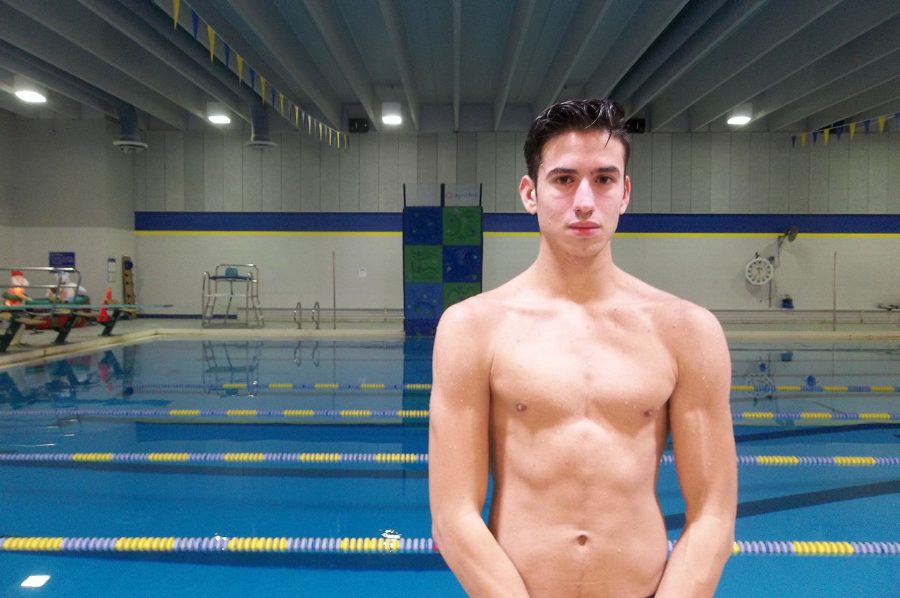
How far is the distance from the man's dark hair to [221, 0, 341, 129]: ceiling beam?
6.89 metres

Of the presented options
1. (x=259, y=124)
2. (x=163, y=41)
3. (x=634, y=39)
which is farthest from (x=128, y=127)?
(x=634, y=39)

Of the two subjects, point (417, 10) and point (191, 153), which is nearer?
point (417, 10)

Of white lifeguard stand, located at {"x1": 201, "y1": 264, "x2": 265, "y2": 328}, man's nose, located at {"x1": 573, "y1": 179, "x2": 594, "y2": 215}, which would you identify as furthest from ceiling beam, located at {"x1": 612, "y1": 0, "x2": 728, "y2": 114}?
white lifeguard stand, located at {"x1": 201, "y1": 264, "x2": 265, "y2": 328}

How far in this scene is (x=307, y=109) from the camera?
12484 mm

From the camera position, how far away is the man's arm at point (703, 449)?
961mm

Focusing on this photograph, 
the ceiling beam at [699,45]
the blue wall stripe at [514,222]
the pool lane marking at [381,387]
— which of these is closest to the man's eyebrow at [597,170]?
the pool lane marking at [381,387]

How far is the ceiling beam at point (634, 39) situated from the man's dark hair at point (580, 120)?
7.02 meters

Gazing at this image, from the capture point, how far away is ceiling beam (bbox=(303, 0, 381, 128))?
7.24 m

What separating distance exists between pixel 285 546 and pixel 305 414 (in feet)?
8.02

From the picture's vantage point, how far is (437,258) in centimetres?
1102

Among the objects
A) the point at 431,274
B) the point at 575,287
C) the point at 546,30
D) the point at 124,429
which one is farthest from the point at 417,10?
the point at 575,287

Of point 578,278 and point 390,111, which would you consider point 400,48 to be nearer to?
point 390,111

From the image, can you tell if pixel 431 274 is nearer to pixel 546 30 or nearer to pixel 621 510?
pixel 546 30

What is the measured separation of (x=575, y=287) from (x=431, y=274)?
1001 cm
